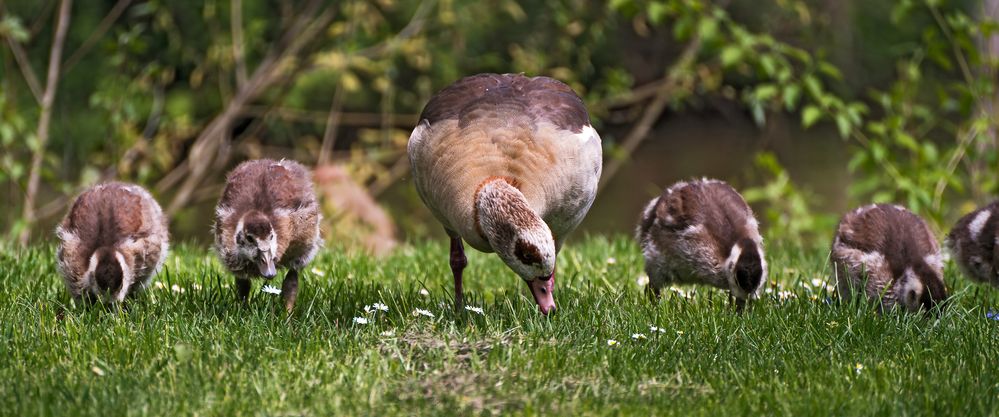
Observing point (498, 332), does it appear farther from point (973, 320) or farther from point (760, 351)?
point (973, 320)

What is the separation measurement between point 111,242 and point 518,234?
7.51 feet

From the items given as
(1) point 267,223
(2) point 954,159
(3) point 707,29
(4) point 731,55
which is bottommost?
(2) point 954,159

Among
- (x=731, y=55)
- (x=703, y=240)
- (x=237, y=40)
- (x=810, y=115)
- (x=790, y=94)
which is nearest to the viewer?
(x=703, y=240)

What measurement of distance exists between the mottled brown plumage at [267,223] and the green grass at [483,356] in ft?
0.68

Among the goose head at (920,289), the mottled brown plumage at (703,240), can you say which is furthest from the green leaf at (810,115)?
the goose head at (920,289)

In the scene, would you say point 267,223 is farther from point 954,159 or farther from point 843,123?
point 954,159

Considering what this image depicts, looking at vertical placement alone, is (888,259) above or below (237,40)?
below

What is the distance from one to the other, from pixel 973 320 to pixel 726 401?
2.03 m

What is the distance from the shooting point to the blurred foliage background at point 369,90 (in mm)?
10438

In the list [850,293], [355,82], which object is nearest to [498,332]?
[850,293]

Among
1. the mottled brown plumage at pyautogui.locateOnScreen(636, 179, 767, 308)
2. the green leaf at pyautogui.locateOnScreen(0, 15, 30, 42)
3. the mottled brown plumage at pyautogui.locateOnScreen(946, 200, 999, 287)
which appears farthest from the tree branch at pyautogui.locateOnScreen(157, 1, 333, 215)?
the mottled brown plumage at pyautogui.locateOnScreen(946, 200, 999, 287)

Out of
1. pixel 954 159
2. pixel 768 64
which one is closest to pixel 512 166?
pixel 768 64

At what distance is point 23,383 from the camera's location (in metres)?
4.83

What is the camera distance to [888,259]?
22.0 ft
